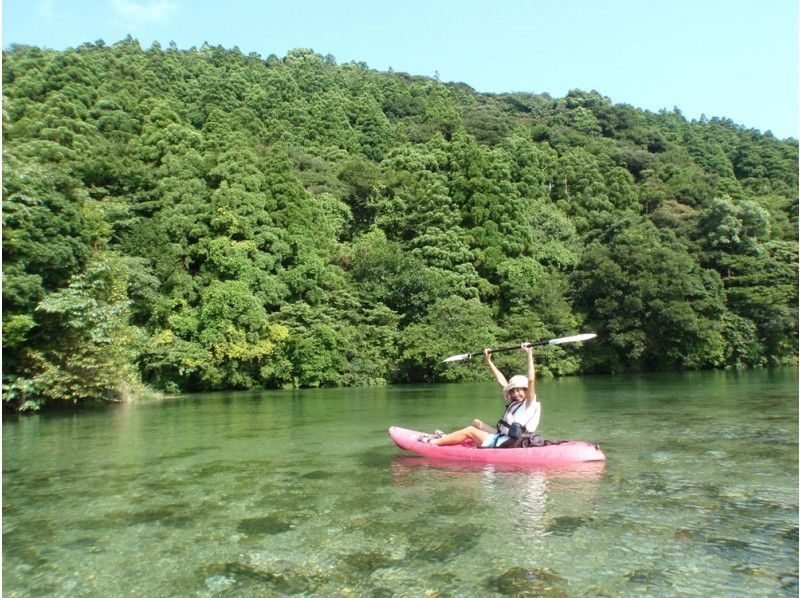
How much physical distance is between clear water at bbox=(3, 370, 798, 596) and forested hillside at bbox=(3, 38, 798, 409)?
23.2ft

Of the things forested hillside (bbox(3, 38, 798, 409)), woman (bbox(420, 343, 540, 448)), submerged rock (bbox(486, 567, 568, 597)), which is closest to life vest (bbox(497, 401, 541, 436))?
woman (bbox(420, 343, 540, 448))

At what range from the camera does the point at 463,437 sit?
870 cm

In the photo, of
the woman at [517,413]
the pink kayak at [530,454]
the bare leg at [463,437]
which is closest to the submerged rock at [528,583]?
the pink kayak at [530,454]

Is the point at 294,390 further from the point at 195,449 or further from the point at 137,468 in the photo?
the point at 137,468

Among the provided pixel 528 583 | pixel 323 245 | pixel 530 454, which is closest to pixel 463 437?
pixel 530 454

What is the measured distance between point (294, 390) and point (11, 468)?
17151 mm

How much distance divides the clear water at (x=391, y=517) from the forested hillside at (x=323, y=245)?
7082mm

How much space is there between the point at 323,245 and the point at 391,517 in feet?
85.5

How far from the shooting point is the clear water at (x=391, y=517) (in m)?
4.46

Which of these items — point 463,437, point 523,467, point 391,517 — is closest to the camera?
point 391,517

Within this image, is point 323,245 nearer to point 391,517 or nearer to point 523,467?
point 523,467

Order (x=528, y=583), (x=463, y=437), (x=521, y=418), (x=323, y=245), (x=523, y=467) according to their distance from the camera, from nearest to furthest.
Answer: (x=528, y=583) < (x=523, y=467) < (x=521, y=418) < (x=463, y=437) < (x=323, y=245)

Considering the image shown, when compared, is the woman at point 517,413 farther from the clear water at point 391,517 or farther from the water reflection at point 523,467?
the clear water at point 391,517

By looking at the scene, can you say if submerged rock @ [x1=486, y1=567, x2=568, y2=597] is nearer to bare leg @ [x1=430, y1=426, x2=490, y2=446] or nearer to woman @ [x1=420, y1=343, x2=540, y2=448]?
woman @ [x1=420, y1=343, x2=540, y2=448]
